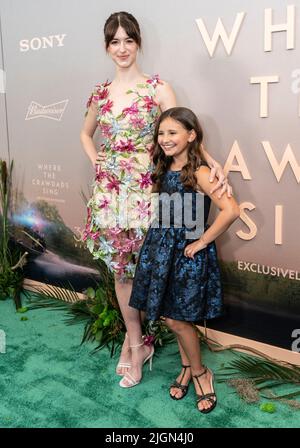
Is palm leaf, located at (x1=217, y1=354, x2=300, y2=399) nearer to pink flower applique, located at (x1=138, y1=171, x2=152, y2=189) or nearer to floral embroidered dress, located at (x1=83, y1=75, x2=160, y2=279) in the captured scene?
floral embroidered dress, located at (x1=83, y1=75, x2=160, y2=279)

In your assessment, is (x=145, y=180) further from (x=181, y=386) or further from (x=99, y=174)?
(x=181, y=386)

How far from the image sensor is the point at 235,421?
2.06 m

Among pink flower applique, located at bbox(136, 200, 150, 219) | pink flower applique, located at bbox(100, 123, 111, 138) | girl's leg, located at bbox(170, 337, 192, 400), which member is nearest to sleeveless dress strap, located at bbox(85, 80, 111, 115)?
pink flower applique, located at bbox(100, 123, 111, 138)

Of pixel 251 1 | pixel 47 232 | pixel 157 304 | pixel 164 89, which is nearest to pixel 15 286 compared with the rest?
pixel 47 232

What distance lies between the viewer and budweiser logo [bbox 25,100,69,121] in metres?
3.10

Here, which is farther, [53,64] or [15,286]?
[15,286]

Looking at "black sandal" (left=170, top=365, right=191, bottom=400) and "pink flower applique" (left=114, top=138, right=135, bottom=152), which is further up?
"pink flower applique" (left=114, top=138, right=135, bottom=152)

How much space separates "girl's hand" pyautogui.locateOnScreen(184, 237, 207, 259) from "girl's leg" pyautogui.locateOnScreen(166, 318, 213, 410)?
0.31 meters

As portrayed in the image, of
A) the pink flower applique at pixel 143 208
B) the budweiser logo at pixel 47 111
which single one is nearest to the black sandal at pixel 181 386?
the pink flower applique at pixel 143 208

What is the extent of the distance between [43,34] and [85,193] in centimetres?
104

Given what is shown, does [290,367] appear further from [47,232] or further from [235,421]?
[47,232]

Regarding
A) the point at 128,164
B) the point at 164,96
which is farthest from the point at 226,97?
the point at 128,164

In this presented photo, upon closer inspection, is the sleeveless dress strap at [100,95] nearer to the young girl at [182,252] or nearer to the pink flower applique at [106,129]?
the pink flower applique at [106,129]

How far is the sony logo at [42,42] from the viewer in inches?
118
